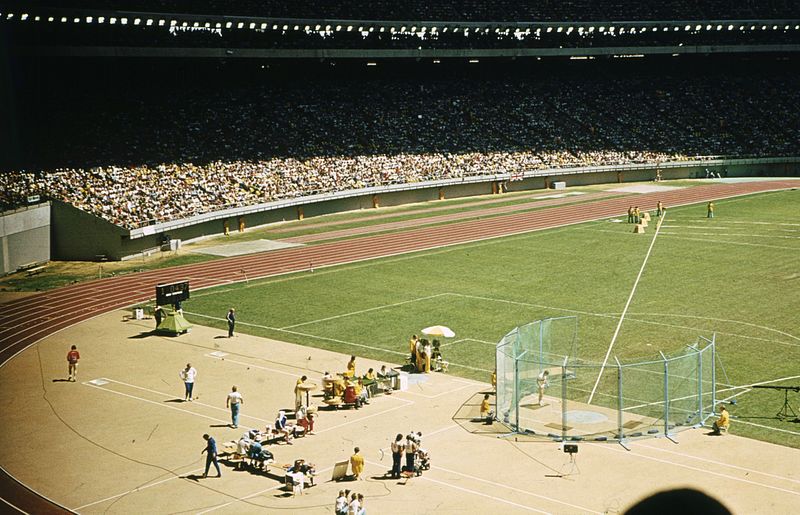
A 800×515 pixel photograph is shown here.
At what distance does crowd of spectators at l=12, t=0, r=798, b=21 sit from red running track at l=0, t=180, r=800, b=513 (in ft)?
76.2

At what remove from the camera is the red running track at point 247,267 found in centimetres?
3506

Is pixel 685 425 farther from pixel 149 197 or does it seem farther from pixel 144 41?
pixel 144 41

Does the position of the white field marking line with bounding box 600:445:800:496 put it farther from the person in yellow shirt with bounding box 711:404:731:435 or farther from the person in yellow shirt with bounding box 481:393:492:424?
the person in yellow shirt with bounding box 481:393:492:424

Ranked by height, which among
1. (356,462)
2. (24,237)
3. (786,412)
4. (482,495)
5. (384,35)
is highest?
(384,35)

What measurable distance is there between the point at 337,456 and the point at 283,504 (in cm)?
285

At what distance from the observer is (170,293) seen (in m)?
35.7

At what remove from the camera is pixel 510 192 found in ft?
260

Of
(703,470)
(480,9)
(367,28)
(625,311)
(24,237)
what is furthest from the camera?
(480,9)

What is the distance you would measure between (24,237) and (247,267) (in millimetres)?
11736

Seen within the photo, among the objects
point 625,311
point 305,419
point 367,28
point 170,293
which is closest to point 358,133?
point 367,28

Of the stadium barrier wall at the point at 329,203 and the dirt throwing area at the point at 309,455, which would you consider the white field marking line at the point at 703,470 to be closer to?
the dirt throwing area at the point at 309,455

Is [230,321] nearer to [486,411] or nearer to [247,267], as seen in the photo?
[486,411]

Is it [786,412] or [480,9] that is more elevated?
[480,9]

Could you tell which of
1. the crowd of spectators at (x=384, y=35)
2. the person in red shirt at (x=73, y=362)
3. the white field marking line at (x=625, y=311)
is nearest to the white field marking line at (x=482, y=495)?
the white field marking line at (x=625, y=311)
